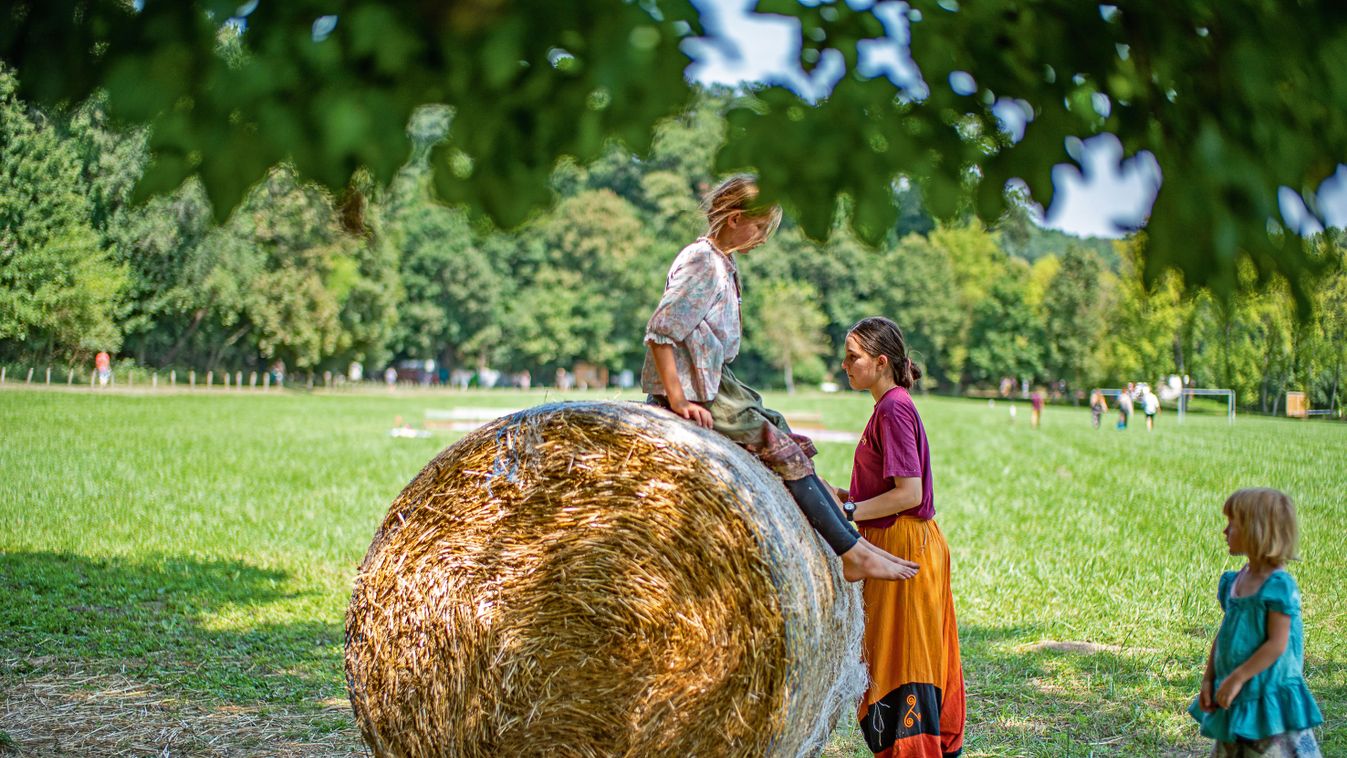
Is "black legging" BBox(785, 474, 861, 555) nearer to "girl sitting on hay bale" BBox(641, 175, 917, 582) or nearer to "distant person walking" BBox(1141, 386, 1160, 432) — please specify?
"girl sitting on hay bale" BBox(641, 175, 917, 582)

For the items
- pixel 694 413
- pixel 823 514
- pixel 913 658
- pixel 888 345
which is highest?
pixel 888 345

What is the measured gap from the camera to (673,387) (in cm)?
427

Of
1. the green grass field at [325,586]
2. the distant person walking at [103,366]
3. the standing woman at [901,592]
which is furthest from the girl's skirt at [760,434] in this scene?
the distant person walking at [103,366]

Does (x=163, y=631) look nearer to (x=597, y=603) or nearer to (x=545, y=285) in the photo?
(x=597, y=603)

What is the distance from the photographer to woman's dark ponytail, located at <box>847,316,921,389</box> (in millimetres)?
4703

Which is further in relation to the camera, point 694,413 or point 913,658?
point 913,658

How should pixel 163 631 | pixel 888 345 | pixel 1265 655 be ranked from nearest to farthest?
pixel 1265 655
pixel 888 345
pixel 163 631

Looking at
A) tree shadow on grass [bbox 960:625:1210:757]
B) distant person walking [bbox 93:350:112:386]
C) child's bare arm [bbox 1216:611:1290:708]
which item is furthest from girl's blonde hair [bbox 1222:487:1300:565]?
distant person walking [bbox 93:350:112:386]

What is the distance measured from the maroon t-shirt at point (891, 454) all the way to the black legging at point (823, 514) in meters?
0.25

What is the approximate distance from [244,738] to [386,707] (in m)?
1.60

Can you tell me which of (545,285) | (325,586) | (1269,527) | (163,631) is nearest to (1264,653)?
(1269,527)

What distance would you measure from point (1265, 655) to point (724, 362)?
6.63 ft

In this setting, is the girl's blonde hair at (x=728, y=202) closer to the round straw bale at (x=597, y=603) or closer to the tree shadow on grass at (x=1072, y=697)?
the round straw bale at (x=597, y=603)

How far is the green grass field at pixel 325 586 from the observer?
19.0 feet
